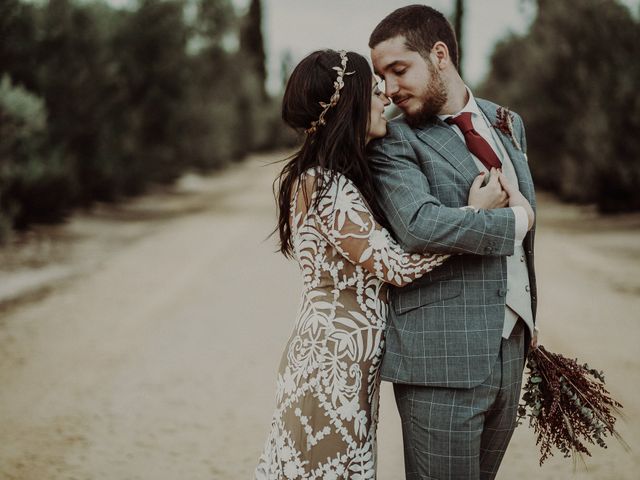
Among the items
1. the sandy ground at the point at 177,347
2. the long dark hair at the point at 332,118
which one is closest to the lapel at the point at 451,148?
the long dark hair at the point at 332,118

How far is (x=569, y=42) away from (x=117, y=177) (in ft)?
40.3

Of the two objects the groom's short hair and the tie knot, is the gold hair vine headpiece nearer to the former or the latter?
the groom's short hair

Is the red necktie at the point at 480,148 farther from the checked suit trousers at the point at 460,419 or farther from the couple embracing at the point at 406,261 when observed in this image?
the checked suit trousers at the point at 460,419

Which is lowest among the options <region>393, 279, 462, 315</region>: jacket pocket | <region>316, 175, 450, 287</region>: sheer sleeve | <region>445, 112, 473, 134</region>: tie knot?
<region>393, 279, 462, 315</region>: jacket pocket

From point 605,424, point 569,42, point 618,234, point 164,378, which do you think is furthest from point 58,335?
point 569,42

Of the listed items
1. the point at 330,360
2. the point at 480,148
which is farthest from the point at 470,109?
the point at 330,360

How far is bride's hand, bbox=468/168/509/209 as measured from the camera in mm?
2381

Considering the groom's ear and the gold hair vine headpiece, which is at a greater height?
the groom's ear

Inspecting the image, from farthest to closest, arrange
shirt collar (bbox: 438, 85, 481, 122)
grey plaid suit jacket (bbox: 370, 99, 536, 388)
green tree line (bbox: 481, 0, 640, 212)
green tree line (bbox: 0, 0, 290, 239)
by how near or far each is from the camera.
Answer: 1. green tree line (bbox: 481, 0, 640, 212)
2. green tree line (bbox: 0, 0, 290, 239)
3. shirt collar (bbox: 438, 85, 481, 122)
4. grey plaid suit jacket (bbox: 370, 99, 536, 388)

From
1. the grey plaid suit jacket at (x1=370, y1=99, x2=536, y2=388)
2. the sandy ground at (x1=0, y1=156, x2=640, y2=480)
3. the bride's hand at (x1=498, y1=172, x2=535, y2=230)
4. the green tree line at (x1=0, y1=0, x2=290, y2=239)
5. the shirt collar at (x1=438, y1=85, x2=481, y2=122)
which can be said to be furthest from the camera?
the green tree line at (x1=0, y1=0, x2=290, y2=239)

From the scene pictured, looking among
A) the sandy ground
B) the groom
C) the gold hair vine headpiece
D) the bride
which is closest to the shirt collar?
the groom

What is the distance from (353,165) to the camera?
2459mm

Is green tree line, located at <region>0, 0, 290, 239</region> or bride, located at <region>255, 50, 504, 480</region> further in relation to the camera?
green tree line, located at <region>0, 0, 290, 239</region>

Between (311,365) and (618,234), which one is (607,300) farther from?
(311,365)
